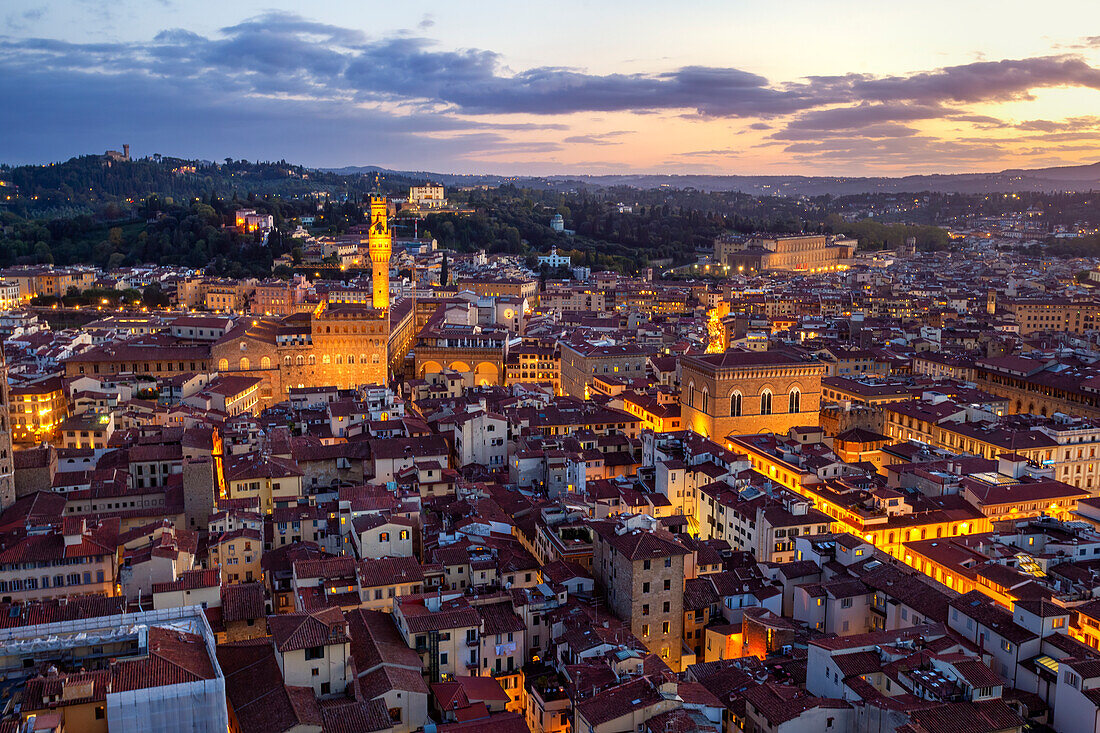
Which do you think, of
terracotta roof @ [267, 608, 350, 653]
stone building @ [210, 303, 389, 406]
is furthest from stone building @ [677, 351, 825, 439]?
terracotta roof @ [267, 608, 350, 653]

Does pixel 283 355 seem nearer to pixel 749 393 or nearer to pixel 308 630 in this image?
pixel 749 393

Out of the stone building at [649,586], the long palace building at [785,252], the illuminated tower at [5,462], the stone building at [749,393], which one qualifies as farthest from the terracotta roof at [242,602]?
the long palace building at [785,252]

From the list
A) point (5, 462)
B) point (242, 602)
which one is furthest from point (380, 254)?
point (242, 602)

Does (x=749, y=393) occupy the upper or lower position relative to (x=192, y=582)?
upper

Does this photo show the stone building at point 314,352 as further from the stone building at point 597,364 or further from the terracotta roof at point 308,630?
the terracotta roof at point 308,630

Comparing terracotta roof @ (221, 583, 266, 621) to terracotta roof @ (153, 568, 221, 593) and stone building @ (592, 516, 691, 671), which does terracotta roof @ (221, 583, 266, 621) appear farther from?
stone building @ (592, 516, 691, 671)

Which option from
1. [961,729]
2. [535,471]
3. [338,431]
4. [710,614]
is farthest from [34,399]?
[961,729]
